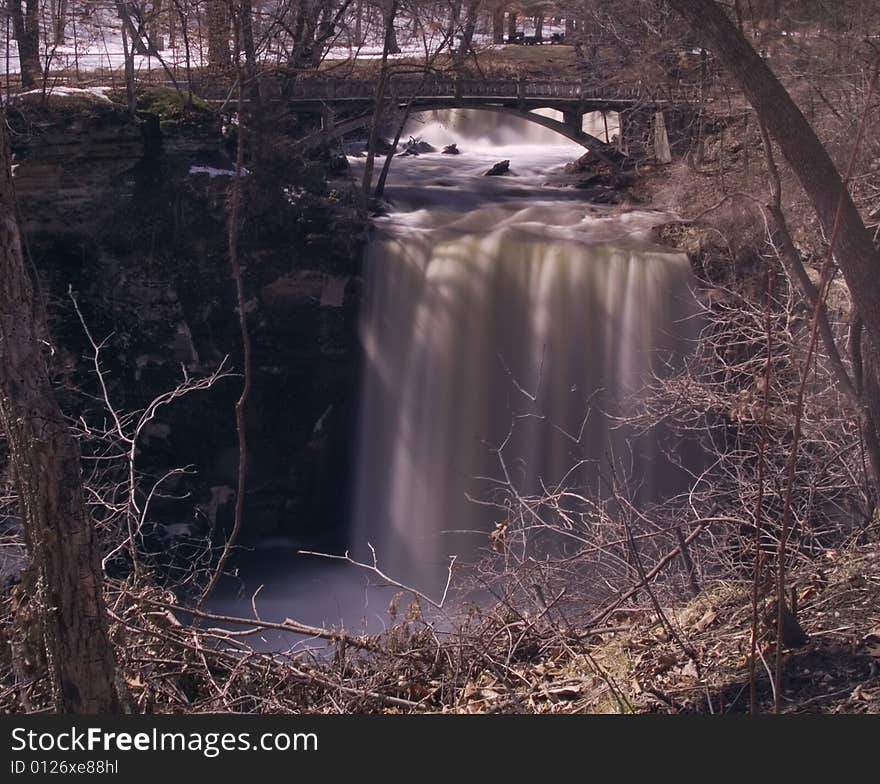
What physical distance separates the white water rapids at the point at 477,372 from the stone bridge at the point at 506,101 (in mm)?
2517

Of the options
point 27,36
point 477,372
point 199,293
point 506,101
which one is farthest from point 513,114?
point 27,36

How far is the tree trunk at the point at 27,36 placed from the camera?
13.8 meters

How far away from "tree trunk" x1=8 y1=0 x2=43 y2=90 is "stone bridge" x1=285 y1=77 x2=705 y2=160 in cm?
403

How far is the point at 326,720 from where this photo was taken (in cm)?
292

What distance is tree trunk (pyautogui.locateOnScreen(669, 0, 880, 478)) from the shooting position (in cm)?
399

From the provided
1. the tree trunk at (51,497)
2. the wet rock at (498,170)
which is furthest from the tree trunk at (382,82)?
the tree trunk at (51,497)

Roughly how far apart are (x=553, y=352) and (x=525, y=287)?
1071mm

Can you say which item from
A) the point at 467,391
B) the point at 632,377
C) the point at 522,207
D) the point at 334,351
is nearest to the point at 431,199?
the point at 522,207

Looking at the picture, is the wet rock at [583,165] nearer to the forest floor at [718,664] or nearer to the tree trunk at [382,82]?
the tree trunk at [382,82]

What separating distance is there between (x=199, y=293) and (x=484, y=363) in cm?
418

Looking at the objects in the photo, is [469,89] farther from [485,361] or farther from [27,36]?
[27,36]

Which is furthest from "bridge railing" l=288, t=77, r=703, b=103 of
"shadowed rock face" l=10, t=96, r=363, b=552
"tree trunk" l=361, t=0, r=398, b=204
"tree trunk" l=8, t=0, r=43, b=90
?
"tree trunk" l=8, t=0, r=43, b=90

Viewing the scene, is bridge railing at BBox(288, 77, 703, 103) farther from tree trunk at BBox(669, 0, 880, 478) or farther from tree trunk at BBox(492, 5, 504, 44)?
tree trunk at BBox(669, 0, 880, 478)

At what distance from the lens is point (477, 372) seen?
12.5 metres
